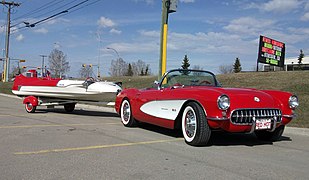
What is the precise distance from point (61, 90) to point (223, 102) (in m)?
7.29

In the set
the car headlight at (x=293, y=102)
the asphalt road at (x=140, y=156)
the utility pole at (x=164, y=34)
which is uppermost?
the utility pole at (x=164, y=34)

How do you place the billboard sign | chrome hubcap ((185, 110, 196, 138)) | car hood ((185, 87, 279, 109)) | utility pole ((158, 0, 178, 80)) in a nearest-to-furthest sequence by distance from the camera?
1. car hood ((185, 87, 279, 109))
2. chrome hubcap ((185, 110, 196, 138))
3. utility pole ((158, 0, 178, 80))
4. the billboard sign

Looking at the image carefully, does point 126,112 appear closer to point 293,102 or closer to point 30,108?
point 293,102

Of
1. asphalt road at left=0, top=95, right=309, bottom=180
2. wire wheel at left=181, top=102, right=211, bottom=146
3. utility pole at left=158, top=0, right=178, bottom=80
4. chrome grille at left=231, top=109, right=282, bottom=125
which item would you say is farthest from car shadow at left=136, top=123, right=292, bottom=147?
utility pole at left=158, top=0, right=178, bottom=80

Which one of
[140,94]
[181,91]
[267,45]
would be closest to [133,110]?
[140,94]

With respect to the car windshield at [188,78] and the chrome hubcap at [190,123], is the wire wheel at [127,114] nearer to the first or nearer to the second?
the car windshield at [188,78]

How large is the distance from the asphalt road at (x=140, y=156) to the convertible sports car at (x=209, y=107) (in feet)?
1.24

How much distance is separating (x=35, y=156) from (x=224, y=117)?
3114mm

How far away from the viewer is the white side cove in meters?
6.53

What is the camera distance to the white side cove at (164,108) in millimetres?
6531

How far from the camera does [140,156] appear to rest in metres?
5.27

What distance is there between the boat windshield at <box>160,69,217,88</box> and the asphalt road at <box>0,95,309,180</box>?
117 centimetres

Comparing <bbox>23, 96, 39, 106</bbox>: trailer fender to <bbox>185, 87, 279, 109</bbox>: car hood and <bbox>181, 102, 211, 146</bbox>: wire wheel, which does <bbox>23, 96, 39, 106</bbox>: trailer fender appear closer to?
<bbox>181, 102, 211, 146</bbox>: wire wheel

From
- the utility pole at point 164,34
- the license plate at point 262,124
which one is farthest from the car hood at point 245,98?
the utility pole at point 164,34
